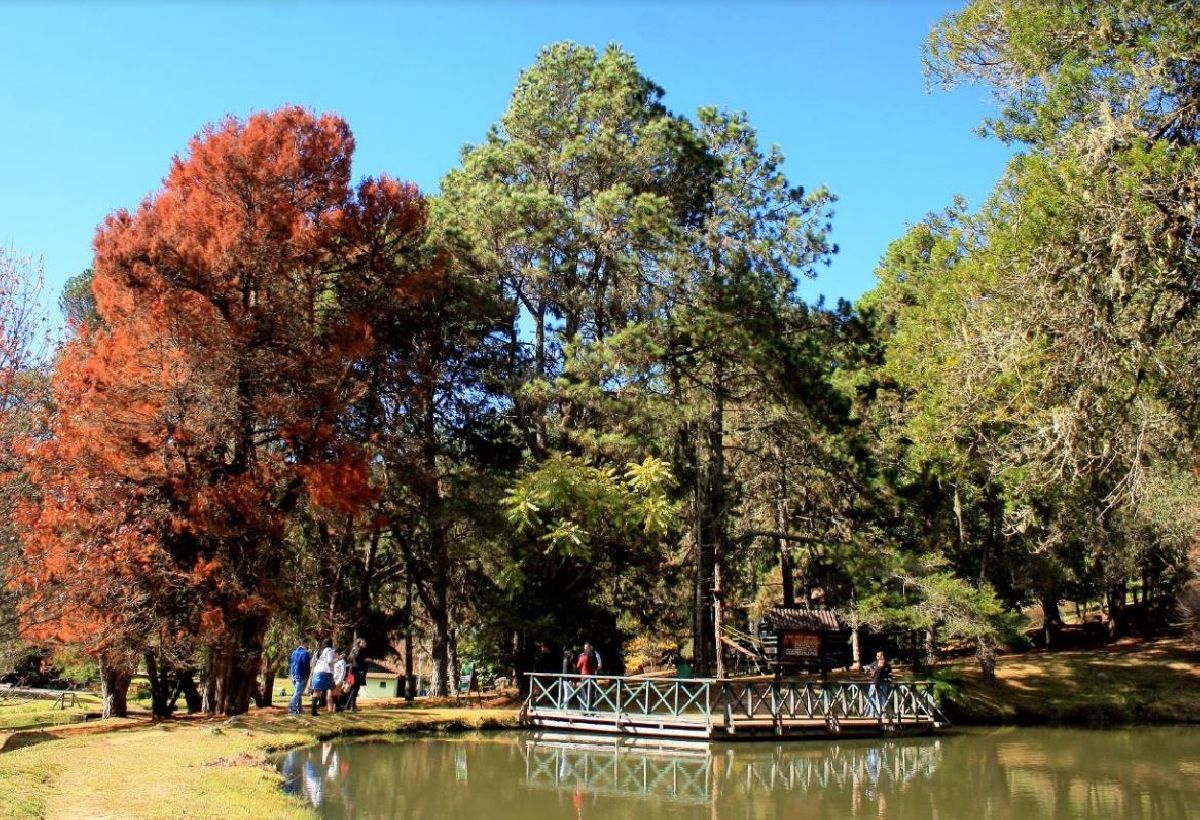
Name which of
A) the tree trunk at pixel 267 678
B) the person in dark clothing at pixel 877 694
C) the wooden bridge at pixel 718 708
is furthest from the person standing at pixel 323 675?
the person in dark clothing at pixel 877 694

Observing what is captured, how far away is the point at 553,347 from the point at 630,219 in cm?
541

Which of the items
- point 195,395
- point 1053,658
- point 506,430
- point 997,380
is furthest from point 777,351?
point 1053,658

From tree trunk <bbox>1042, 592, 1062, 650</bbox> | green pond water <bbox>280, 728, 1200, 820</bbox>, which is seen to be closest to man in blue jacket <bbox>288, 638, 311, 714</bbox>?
green pond water <bbox>280, 728, 1200, 820</bbox>

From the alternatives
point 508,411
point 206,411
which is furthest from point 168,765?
point 508,411

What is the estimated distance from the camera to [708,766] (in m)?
17.1

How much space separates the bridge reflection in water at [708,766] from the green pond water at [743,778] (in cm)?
3

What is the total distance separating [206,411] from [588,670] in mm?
11077

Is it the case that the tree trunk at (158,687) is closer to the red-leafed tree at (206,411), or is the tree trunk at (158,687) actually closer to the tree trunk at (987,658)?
the red-leafed tree at (206,411)

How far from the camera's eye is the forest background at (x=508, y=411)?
20250 mm

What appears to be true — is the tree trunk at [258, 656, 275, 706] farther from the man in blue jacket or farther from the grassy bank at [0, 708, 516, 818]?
the grassy bank at [0, 708, 516, 818]

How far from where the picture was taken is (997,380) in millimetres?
11914

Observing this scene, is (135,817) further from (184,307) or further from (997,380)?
(184,307)

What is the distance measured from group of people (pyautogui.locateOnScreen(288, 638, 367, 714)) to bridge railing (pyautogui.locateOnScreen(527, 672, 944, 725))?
4.38m

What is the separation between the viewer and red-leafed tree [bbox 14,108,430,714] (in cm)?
2025
